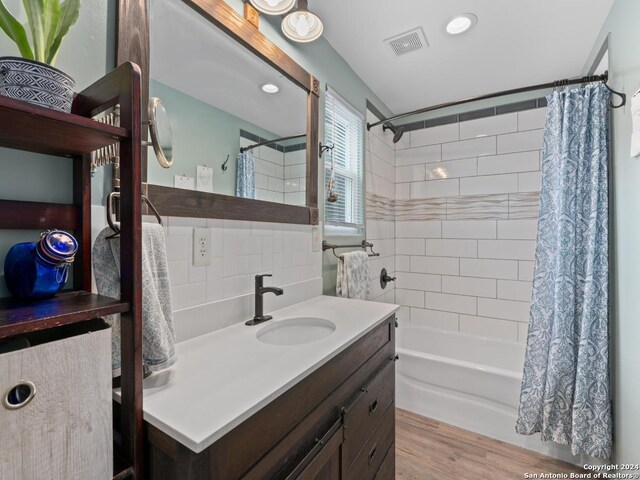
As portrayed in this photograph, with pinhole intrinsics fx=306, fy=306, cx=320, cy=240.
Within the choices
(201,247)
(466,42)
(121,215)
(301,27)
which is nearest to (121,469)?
(121,215)

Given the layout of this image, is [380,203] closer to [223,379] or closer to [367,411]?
[367,411]

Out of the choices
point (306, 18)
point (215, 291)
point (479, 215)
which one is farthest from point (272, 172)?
point (479, 215)

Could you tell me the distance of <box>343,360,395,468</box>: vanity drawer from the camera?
103cm

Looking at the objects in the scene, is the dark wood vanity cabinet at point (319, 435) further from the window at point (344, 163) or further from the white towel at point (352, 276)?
the window at point (344, 163)

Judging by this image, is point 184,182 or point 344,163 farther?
point 344,163

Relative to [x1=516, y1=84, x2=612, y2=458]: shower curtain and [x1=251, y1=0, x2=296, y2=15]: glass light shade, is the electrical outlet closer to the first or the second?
[x1=251, y1=0, x2=296, y2=15]: glass light shade

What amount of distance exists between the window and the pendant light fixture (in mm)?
412

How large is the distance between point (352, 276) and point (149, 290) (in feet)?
4.14

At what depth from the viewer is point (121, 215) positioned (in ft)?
1.92

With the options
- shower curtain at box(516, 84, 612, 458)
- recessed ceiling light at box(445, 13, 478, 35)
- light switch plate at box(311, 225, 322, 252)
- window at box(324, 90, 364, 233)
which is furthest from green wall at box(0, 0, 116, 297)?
shower curtain at box(516, 84, 612, 458)

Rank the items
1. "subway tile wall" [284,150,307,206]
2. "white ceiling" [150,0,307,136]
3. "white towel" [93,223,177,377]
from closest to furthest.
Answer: "white towel" [93,223,177,377] < "white ceiling" [150,0,307,136] < "subway tile wall" [284,150,307,206]

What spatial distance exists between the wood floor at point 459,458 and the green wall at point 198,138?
69.0 inches

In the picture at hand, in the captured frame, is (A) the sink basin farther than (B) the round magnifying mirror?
Yes

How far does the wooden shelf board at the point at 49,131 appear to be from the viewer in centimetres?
46
